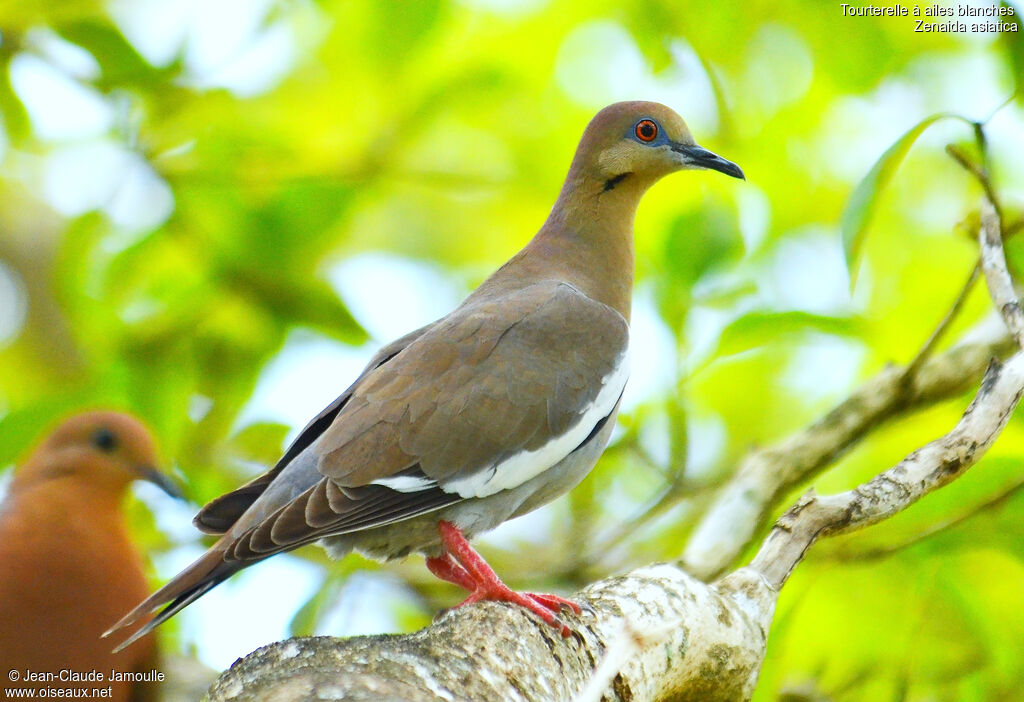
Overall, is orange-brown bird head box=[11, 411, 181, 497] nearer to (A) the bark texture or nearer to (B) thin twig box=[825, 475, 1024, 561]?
(A) the bark texture

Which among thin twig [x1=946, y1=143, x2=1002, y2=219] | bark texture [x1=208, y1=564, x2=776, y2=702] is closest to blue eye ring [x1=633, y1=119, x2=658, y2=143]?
thin twig [x1=946, y1=143, x2=1002, y2=219]

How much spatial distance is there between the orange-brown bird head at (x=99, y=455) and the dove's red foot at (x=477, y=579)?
39.6 inches

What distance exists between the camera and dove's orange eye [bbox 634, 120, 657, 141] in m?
3.54

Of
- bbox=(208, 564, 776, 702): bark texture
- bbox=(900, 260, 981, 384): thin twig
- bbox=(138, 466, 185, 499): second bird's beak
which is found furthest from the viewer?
bbox=(138, 466, 185, 499): second bird's beak

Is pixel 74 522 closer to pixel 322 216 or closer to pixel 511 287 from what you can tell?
pixel 322 216

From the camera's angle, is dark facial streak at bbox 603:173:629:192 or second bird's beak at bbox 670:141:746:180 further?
dark facial streak at bbox 603:173:629:192

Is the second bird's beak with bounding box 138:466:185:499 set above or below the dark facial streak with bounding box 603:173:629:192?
below

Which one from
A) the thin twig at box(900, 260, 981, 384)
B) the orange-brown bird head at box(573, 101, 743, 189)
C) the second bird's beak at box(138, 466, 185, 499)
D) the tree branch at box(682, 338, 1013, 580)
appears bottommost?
the tree branch at box(682, 338, 1013, 580)

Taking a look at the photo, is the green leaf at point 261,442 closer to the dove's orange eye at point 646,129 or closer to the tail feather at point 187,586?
the tail feather at point 187,586

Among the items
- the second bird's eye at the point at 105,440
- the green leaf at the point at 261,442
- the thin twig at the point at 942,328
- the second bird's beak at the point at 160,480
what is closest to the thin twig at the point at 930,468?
the thin twig at the point at 942,328

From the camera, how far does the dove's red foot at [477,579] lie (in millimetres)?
2133

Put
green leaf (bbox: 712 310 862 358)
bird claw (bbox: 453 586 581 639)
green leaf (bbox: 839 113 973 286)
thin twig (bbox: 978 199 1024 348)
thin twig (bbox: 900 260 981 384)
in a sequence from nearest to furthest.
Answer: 1. bird claw (bbox: 453 586 581 639)
2. thin twig (bbox: 978 199 1024 348)
3. green leaf (bbox: 839 113 973 286)
4. thin twig (bbox: 900 260 981 384)
5. green leaf (bbox: 712 310 862 358)

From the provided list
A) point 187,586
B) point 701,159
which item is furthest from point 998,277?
point 187,586

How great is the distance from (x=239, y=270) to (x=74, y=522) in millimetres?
912
